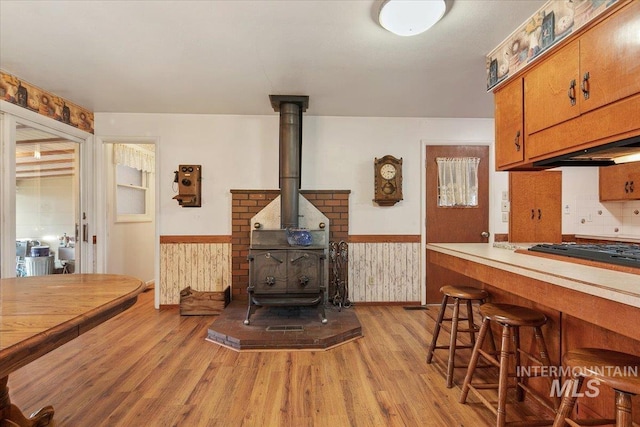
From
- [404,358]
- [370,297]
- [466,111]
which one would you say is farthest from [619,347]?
[466,111]

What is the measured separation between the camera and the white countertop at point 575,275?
37.8 inches

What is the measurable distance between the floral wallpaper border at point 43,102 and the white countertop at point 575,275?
3830 millimetres

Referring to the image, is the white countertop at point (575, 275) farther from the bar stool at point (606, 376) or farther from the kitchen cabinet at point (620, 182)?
the kitchen cabinet at point (620, 182)

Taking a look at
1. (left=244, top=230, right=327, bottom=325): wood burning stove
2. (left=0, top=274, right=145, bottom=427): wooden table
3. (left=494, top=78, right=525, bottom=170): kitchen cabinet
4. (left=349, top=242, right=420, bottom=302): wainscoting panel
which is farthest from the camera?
(left=349, top=242, right=420, bottom=302): wainscoting panel

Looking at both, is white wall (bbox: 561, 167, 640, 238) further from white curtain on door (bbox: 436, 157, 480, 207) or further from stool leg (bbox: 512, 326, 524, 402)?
stool leg (bbox: 512, 326, 524, 402)

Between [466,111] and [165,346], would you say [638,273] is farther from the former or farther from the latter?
[165,346]

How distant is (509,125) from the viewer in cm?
217

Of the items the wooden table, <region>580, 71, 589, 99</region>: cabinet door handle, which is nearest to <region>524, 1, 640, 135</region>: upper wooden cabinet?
<region>580, 71, 589, 99</region>: cabinet door handle

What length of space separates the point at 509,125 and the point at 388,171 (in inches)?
59.3

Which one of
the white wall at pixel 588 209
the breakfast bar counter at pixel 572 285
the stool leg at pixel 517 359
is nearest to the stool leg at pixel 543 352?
the stool leg at pixel 517 359

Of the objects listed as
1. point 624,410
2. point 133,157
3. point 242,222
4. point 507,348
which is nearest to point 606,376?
point 624,410

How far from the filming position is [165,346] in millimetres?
2543

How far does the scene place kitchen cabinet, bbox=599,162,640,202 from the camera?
3.41 metres

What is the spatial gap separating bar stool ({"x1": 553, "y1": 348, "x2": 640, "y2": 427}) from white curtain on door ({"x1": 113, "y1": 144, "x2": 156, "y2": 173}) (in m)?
4.67
